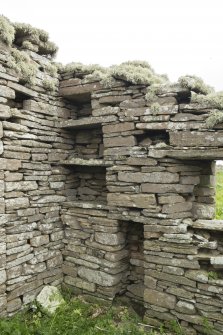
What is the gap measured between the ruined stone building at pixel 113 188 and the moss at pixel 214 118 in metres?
0.03

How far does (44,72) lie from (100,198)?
2.91m

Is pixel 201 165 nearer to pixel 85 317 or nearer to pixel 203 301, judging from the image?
pixel 203 301

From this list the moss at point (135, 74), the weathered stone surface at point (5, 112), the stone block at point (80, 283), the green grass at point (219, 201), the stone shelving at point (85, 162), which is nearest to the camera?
the weathered stone surface at point (5, 112)

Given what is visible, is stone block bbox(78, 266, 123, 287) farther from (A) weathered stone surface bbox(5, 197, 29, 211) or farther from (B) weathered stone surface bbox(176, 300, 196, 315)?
(A) weathered stone surface bbox(5, 197, 29, 211)

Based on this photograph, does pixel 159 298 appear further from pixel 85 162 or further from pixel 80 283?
pixel 85 162

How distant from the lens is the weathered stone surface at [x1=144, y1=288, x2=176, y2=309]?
17.3 ft

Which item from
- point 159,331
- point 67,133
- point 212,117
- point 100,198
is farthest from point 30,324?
point 212,117

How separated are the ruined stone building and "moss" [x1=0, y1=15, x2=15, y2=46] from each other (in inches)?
0.9

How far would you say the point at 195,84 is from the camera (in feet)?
17.3

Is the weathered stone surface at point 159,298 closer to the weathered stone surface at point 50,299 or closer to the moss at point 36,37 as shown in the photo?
the weathered stone surface at point 50,299

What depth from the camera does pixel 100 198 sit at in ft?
21.8

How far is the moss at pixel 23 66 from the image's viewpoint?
17.9 ft

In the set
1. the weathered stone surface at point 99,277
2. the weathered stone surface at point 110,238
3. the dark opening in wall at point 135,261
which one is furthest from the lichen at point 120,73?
the weathered stone surface at point 99,277

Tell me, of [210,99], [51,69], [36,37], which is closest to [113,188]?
[210,99]
